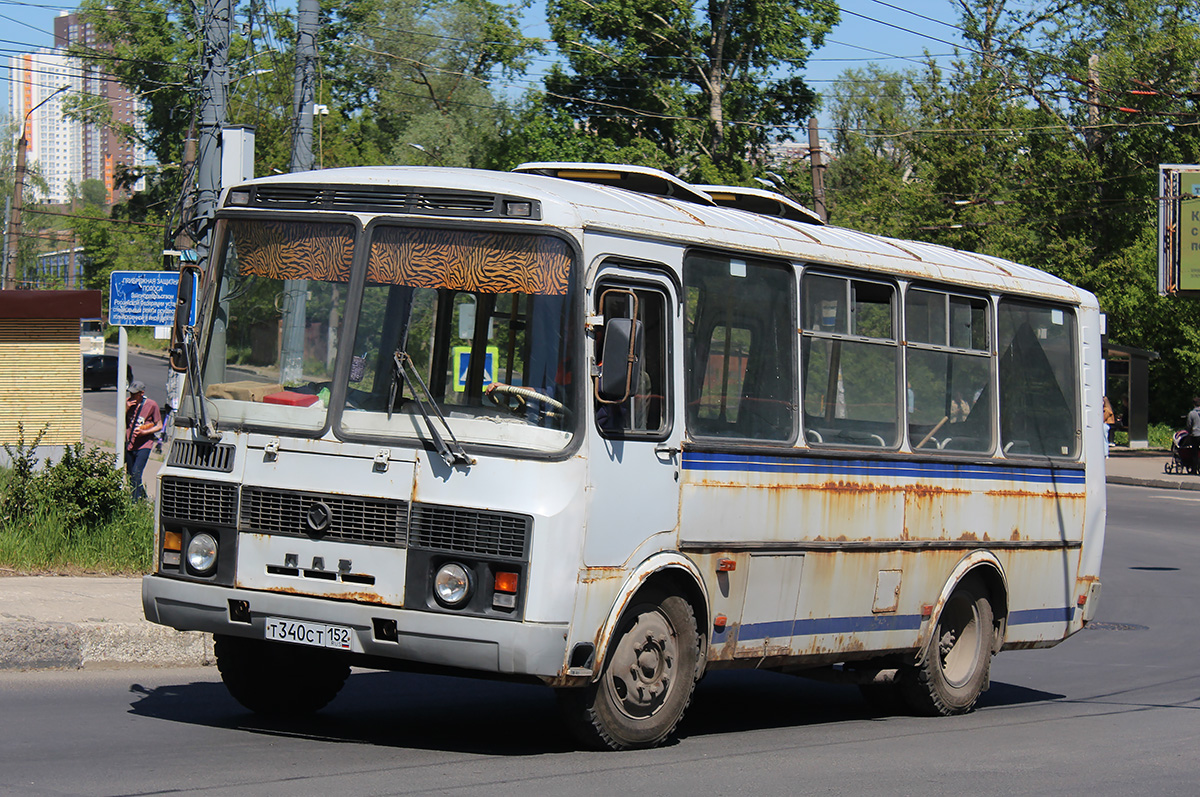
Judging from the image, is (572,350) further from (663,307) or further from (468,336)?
(663,307)

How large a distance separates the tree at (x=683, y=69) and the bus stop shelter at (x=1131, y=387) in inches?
510

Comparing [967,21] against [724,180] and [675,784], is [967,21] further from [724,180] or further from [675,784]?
[675,784]

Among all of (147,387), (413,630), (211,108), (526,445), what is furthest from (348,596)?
(147,387)

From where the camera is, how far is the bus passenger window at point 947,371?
9391 millimetres

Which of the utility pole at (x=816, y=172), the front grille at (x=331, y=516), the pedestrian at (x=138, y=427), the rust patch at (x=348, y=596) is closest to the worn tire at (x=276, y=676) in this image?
the rust patch at (x=348, y=596)

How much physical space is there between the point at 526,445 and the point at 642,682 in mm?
1443

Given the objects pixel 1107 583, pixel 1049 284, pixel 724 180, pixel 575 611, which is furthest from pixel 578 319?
pixel 724 180

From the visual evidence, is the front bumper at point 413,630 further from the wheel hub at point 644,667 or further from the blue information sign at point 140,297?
the blue information sign at point 140,297

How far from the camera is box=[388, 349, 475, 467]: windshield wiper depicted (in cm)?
661

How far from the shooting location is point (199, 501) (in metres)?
7.11

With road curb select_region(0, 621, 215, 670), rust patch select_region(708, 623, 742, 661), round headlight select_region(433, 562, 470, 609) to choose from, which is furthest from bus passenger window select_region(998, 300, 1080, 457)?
road curb select_region(0, 621, 215, 670)

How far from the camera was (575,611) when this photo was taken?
6.63 m

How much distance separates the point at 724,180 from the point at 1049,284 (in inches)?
1311

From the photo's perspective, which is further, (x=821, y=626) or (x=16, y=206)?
(x=16, y=206)
